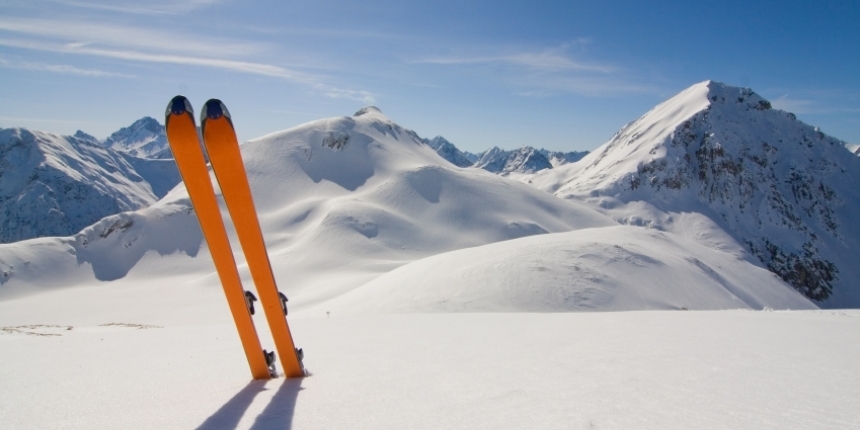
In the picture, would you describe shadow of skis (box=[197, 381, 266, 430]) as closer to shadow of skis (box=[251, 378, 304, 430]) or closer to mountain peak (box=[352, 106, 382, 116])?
shadow of skis (box=[251, 378, 304, 430])

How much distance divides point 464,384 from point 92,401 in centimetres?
388

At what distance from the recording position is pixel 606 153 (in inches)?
→ 6481

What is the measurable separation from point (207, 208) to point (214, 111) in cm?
110

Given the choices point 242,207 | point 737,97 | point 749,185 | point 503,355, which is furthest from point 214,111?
point 737,97

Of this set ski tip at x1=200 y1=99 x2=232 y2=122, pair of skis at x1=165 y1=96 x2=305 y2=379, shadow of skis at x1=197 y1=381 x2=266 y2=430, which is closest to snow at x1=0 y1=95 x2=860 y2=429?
shadow of skis at x1=197 y1=381 x2=266 y2=430

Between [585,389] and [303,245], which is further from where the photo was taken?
[303,245]

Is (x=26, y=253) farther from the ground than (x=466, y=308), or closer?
farther from the ground

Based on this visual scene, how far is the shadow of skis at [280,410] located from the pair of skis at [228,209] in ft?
2.30

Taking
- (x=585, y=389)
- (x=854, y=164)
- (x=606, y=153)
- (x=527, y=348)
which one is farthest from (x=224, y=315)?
(x=854, y=164)

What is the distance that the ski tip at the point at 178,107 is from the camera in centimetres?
493

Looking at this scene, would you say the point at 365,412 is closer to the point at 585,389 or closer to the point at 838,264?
the point at 585,389

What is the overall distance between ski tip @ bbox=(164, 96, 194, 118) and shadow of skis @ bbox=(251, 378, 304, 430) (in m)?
3.15

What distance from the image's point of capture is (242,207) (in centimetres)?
539

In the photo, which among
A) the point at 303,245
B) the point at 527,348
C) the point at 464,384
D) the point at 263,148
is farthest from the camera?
the point at 263,148
